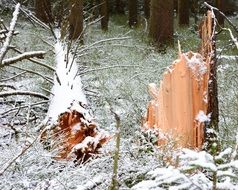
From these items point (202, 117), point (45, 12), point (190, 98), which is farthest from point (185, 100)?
point (45, 12)

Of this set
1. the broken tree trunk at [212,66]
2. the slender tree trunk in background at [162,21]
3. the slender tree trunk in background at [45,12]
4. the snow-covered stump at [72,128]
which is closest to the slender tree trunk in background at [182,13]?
the slender tree trunk in background at [45,12]

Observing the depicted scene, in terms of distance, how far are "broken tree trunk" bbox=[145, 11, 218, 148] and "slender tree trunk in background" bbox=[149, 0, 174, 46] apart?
10.2 m

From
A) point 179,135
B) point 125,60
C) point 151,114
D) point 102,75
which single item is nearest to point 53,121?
point 151,114

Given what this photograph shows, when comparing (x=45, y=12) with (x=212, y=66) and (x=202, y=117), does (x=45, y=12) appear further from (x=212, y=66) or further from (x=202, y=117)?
(x=202, y=117)

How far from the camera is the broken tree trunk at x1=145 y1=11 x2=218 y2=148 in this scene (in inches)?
220

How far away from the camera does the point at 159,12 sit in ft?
53.1

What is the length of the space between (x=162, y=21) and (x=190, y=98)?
10812 millimetres

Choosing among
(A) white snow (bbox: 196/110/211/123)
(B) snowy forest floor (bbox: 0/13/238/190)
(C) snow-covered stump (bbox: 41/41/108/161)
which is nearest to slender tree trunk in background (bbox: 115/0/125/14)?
(B) snowy forest floor (bbox: 0/13/238/190)

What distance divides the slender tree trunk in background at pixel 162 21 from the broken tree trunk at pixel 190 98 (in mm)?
10196

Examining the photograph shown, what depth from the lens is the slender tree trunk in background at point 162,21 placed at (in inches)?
634

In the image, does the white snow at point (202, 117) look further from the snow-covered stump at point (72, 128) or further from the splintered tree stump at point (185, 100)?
the snow-covered stump at point (72, 128)

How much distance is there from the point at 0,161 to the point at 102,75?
20.2ft

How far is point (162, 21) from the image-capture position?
1630 cm

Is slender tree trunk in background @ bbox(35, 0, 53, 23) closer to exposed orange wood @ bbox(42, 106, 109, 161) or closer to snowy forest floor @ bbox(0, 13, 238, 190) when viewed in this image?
snowy forest floor @ bbox(0, 13, 238, 190)
